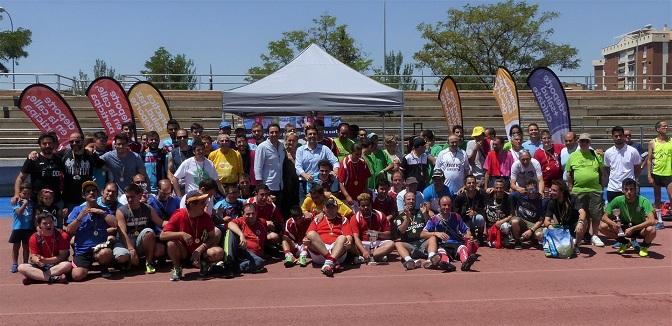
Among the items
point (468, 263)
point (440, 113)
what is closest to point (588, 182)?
point (468, 263)

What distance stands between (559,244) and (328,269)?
331 centimetres

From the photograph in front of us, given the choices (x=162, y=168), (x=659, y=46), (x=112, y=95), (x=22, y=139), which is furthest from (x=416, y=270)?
(x=659, y=46)

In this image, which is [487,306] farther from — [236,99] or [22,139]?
[22,139]

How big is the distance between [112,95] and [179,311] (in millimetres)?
8687

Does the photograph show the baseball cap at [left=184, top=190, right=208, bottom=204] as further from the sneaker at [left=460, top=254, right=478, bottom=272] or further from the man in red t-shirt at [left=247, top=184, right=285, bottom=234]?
the sneaker at [left=460, top=254, right=478, bottom=272]

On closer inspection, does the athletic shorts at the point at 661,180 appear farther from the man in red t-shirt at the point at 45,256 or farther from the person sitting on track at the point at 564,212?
the man in red t-shirt at the point at 45,256

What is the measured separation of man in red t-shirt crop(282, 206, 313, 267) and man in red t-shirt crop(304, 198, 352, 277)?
24cm

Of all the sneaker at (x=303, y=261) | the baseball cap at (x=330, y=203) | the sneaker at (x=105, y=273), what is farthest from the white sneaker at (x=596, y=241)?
the sneaker at (x=105, y=273)

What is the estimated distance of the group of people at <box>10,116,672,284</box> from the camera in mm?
7961

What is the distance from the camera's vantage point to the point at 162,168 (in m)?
9.65

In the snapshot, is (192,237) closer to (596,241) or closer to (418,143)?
(418,143)

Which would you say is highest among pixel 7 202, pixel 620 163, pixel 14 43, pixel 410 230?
pixel 14 43

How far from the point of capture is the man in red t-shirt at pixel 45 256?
7531 millimetres

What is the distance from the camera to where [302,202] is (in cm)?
981
